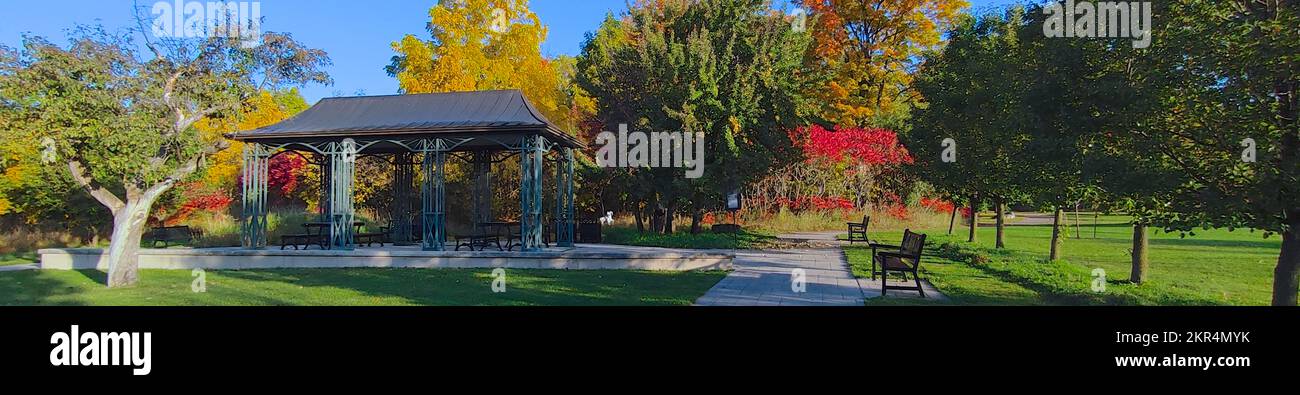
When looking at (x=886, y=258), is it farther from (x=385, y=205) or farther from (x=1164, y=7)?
(x=385, y=205)

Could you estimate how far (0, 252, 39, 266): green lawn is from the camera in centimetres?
1672

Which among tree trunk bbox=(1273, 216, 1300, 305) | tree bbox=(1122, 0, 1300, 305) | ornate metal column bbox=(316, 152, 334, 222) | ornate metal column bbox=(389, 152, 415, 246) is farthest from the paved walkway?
ornate metal column bbox=(316, 152, 334, 222)

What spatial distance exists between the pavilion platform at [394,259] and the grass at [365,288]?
612 mm

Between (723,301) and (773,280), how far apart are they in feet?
9.25

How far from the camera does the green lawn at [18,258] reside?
16719 mm

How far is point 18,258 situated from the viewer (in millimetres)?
18062

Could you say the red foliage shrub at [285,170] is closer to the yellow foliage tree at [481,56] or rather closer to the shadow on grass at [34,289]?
the yellow foliage tree at [481,56]

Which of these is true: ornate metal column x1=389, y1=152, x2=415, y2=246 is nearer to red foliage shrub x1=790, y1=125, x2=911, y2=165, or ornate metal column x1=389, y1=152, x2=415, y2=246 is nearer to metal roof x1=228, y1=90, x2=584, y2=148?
metal roof x1=228, y1=90, x2=584, y2=148

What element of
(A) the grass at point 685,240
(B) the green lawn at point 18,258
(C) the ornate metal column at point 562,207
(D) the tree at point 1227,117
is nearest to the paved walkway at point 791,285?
(A) the grass at point 685,240

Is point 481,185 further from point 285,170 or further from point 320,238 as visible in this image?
point 285,170

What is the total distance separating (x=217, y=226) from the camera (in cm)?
2169

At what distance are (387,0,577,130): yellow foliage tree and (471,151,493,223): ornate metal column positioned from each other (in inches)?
234

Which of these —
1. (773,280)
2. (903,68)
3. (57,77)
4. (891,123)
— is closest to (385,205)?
(57,77)

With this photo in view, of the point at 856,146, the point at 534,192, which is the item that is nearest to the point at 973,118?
the point at 534,192
